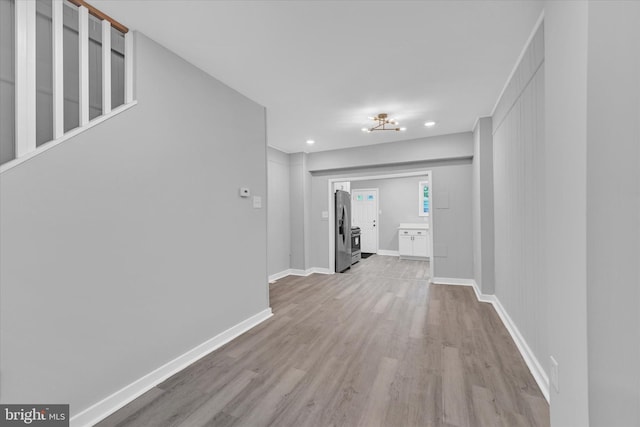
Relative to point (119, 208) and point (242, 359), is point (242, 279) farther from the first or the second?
point (119, 208)

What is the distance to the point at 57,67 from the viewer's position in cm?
150

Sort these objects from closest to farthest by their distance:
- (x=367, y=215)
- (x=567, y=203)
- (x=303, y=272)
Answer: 1. (x=567, y=203)
2. (x=303, y=272)
3. (x=367, y=215)

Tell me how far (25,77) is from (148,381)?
2.05m

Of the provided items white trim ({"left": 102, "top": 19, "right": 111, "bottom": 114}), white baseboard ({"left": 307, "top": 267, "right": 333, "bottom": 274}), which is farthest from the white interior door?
white trim ({"left": 102, "top": 19, "right": 111, "bottom": 114})

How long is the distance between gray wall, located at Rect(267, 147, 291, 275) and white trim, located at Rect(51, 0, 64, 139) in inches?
133

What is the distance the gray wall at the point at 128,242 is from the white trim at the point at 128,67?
0.05 metres

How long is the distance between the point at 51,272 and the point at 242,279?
A: 158 cm

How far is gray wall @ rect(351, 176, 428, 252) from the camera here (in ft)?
25.1

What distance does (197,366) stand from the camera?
7.06ft

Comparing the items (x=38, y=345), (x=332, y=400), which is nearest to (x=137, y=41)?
(x=38, y=345)

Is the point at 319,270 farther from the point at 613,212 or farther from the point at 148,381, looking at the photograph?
the point at 613,212

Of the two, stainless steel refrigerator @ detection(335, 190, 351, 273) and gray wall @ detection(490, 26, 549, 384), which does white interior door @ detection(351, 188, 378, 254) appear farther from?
gray wall @ detection(490, 26, 549, 384)

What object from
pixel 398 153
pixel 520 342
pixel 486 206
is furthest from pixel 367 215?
pixel 520 342

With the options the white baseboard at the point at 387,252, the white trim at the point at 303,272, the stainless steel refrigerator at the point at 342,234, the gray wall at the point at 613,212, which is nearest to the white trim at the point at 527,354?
the gray wall at the point at 613,212
